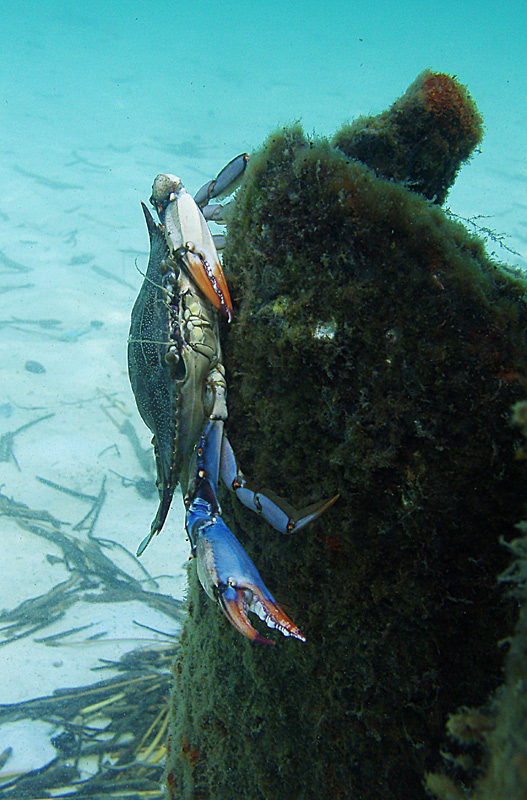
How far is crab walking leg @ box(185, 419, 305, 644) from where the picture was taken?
173 centimetres

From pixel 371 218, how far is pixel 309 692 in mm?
2051

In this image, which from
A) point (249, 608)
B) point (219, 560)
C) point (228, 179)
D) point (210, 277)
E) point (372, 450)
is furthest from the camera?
point (228, 179)

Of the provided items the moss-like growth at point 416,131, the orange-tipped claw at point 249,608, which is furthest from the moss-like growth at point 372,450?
the moss-like growth at point 416,131

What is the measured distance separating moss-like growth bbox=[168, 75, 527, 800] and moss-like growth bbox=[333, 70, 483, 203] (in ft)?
1.57

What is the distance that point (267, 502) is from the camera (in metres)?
1.90

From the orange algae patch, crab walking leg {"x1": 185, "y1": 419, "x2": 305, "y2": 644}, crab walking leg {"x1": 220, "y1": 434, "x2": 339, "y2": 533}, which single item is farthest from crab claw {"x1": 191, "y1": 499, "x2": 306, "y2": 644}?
the orange algae patch

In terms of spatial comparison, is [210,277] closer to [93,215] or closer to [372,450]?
[372,450]

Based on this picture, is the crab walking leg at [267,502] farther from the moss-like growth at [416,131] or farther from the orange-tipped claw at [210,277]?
the moss-like growth at [416,131]

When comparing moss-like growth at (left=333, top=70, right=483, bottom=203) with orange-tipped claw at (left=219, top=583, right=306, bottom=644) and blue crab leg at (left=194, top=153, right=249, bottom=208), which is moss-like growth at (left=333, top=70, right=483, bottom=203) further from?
orange-tipped claw at (left=219, top=583, right=306, bottom=644)

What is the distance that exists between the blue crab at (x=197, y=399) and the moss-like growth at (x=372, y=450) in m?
0.13

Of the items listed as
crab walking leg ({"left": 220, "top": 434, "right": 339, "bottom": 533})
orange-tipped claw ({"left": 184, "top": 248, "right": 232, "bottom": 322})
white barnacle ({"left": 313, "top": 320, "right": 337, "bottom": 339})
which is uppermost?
orange-tipped claw ({"left": 184, "top": 248, "right": 232, "bottom": 322})

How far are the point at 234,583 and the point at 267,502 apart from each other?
360 mm

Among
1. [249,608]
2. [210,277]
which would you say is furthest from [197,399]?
[249,608]

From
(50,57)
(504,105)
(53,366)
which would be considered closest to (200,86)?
(50,57)
